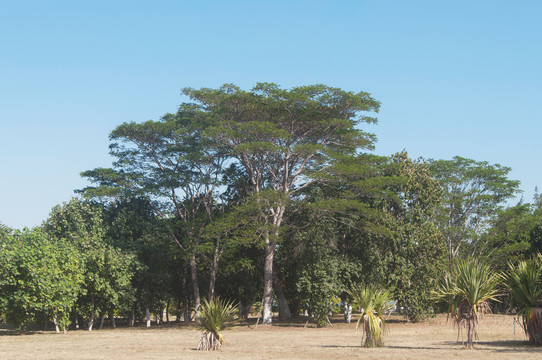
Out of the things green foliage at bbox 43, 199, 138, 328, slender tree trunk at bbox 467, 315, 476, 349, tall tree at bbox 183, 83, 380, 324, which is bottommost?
slender tree trunk at bbox 467, 315, 476, 349

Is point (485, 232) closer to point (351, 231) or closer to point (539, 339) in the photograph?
point (351, 231)

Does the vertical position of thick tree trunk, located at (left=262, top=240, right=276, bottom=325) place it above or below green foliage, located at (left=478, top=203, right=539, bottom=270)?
below

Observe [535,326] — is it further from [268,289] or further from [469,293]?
[268,289]

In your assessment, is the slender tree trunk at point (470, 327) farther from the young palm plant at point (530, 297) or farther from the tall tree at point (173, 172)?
the tall tree at point (173, 172)

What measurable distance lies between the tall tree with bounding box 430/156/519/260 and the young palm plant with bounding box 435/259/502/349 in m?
34.0

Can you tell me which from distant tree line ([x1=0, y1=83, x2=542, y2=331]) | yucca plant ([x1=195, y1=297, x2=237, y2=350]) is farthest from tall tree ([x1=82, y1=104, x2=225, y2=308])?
yucca plant ([x1=195, y1=297, x2=237, y2=350])

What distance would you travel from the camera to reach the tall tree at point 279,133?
33812 millimetres

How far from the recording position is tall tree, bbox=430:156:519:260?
5125 centimetres

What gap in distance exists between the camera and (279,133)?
1326 inches

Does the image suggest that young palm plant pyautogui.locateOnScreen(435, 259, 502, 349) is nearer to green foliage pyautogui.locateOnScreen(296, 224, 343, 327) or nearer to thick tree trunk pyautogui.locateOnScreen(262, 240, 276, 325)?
green foliage pyautogui.locateOnScreen(296, 224, 343, 327)

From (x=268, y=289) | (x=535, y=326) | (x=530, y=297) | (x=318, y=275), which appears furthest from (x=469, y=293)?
(x=268, y=289)

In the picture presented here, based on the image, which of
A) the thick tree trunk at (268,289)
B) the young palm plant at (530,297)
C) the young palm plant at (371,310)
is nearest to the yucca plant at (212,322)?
the young palm plant at (371,310)

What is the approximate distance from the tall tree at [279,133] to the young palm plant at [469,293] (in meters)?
16.4

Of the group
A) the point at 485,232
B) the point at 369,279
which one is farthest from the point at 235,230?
the point at 485,232
